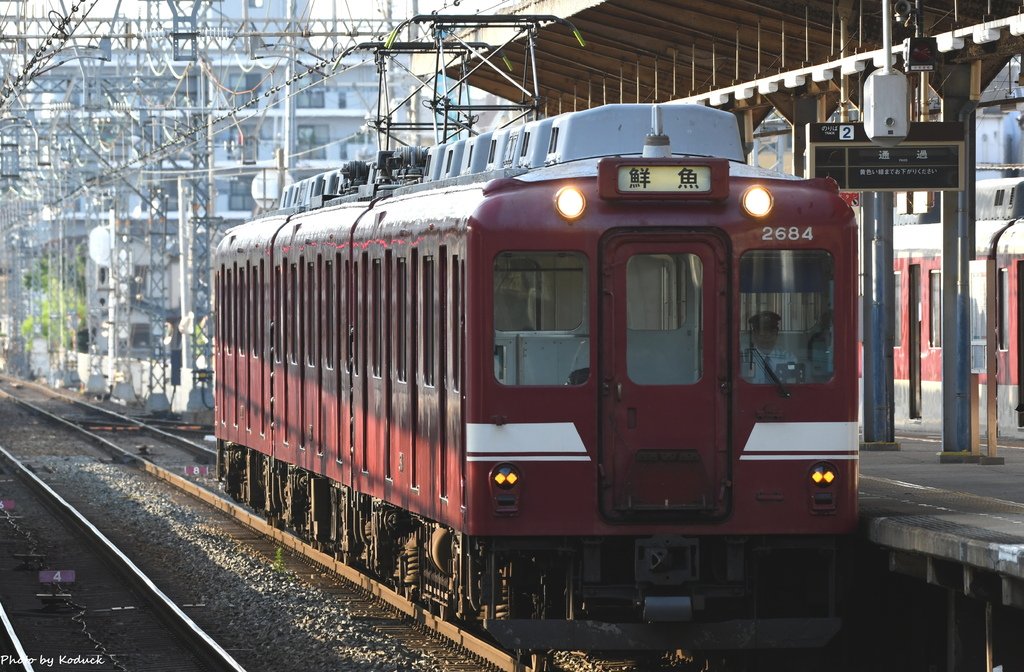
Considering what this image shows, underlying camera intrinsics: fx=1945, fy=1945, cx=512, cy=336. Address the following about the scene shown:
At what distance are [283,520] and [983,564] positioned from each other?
1029 cm

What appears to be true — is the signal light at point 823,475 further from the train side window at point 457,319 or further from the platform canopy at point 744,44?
the platform canopy at point 744,44

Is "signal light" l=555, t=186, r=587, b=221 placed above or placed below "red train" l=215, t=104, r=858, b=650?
above

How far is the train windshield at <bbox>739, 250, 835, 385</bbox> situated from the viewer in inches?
400

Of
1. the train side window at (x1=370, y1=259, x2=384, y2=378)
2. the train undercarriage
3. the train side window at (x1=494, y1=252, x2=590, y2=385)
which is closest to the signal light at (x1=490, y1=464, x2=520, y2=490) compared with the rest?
the train undercarriage

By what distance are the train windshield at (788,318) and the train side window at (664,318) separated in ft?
0.89

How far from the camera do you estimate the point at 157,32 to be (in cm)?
3102

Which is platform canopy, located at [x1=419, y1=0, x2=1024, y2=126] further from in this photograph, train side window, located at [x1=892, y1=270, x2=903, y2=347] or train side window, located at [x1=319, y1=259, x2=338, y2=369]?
train side window, located at [x1=892, y1=270, x2=903, y2=347]

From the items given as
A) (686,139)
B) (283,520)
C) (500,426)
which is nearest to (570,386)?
(500,426)

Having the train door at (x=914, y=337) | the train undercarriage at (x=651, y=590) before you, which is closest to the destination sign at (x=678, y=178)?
the train undercarriage at (x=651, y=590)

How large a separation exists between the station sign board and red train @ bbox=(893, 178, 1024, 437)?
4.04 metres

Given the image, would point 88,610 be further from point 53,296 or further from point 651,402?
point 53,296

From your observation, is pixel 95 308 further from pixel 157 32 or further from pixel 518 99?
pixel 518 99

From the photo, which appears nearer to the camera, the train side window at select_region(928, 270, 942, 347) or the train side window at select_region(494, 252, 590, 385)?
the train side window at select_region(494, 252, 590, 385)

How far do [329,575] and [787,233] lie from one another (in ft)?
22.6
